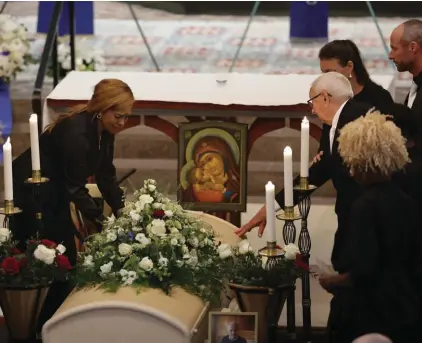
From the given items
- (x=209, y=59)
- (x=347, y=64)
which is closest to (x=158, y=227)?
(x=347, y=64)

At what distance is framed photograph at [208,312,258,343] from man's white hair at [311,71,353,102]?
113 cm

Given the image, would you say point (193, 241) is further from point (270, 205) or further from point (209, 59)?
point (209, 59)

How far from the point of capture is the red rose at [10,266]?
5.44 meters

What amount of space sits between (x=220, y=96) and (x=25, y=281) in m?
2.55

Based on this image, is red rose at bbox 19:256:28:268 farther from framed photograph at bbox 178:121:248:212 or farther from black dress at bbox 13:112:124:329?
framed photograph at bbox 178:121:248:212

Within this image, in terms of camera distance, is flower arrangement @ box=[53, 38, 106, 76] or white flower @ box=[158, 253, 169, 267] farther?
flower arrangement @ box=[53, 38, 106, 76]

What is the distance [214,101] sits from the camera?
7613 millimetres

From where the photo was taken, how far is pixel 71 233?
6.42 m

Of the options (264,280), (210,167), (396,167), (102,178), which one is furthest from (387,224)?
(210,167)

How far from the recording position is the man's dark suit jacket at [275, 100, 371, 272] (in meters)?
5.62

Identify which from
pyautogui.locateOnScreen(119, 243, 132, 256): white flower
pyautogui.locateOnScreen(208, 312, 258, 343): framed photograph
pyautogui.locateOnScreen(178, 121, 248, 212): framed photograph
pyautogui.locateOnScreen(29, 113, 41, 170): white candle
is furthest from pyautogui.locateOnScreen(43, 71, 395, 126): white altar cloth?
pyautogui.locateOnScreen(208, 312, 258, 343): framed photograph

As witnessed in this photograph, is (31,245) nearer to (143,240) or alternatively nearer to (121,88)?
(143,240)

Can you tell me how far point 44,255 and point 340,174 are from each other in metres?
1.36

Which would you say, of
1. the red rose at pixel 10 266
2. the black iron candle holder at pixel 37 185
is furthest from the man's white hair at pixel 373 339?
the black iron candle holder at pixel 37 185
